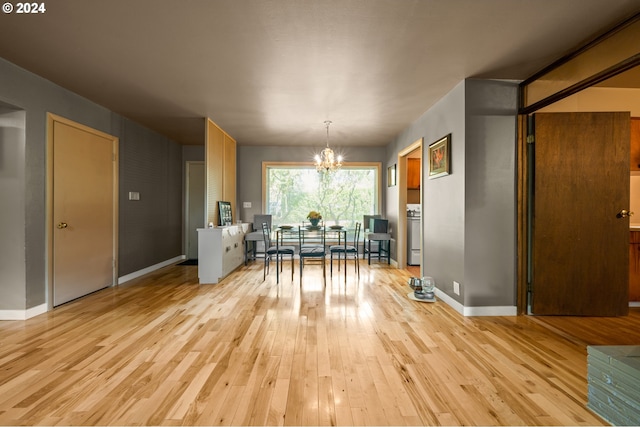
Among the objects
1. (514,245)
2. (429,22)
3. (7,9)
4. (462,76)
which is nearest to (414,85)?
(462,76)

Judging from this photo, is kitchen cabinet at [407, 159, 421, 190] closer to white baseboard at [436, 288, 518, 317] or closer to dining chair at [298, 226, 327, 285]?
dining chair at [298, 226, 327, 285]

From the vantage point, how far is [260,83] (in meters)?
3.62

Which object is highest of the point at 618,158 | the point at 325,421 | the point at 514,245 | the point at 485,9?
the point at 485,9

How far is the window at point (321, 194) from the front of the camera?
7.41 meters

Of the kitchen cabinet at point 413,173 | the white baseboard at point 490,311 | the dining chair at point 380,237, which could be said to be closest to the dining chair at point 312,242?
the dining chair at point 380,237

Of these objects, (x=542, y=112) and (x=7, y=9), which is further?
(x=542, y=112)

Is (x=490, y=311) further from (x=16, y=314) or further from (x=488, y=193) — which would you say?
(x=16, y=314)

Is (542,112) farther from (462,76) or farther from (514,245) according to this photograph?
(514,245)

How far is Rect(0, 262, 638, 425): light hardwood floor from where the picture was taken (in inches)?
70.2

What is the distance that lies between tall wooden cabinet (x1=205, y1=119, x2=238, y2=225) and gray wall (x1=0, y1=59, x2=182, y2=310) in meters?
1.23

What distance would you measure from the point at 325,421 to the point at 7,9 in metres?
3.31

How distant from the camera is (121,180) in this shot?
4945mm

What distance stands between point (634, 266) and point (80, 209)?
21.2ft

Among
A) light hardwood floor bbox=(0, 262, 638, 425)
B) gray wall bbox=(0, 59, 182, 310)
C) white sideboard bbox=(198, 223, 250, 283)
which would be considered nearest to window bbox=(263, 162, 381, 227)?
gray wall bbox=(0, 59, 182, 310)
